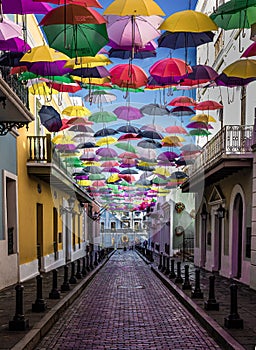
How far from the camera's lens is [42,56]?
10867 millimetres

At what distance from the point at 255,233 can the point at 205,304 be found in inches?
196

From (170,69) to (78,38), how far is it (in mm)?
2761

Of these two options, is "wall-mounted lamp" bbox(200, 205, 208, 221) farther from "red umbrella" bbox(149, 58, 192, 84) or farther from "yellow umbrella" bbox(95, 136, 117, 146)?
"red umbrella" bbox(149, 58, 192, 84)

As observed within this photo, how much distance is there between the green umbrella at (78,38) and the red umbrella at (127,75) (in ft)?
8.13

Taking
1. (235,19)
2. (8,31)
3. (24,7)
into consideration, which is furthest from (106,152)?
(24,7)

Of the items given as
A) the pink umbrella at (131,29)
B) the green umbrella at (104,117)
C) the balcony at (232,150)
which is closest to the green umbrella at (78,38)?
the pink umbrella at (131,29)

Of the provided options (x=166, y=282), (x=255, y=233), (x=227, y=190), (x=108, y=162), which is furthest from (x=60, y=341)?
(x=108, y=162)

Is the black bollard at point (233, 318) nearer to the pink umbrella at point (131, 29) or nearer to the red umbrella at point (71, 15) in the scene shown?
the pink umbrella at point (131, 29)

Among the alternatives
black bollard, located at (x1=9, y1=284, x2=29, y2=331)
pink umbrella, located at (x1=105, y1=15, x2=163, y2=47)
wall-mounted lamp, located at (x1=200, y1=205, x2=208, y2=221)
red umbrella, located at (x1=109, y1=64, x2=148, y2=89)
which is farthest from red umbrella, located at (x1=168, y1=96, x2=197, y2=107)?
wall-mounted lamp, located at (x1=200, y1=205, x2=208, y2=221)

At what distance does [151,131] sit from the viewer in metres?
19.6

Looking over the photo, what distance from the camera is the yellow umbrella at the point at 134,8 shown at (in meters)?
9.03

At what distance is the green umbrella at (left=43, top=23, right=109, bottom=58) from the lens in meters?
9.69

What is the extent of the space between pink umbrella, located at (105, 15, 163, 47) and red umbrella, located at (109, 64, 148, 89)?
207cm

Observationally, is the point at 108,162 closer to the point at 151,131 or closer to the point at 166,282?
the point at 151,131
